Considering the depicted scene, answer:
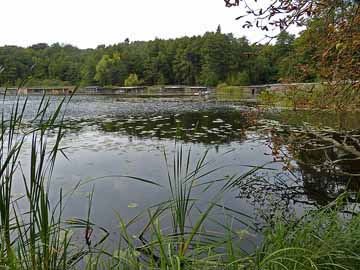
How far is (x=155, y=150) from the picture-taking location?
8852 millimetres

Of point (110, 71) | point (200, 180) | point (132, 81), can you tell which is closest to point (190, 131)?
point (200, 180)

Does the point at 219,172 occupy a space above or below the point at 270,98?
below

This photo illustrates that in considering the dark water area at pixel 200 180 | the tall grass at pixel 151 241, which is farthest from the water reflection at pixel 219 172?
the tall grass at pixel 151 241

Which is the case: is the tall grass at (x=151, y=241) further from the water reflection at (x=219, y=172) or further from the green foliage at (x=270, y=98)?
the green foliage at (x=270, y=98)

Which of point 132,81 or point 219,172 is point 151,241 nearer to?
point 219,172

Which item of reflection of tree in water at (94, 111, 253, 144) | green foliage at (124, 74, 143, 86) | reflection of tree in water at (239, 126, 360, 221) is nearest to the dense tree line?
green foliage at (124, 74, 143, 86)

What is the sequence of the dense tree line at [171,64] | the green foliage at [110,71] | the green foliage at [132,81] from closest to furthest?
the dense tree line at [171,64] < the green foliage at [132,81] < the green foliage at [110,71]

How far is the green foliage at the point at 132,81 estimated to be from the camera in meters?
72.7

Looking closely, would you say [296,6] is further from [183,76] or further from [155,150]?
[183,76]

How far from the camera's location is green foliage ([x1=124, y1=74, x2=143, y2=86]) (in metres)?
72.7

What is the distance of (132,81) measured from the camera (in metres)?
72.7

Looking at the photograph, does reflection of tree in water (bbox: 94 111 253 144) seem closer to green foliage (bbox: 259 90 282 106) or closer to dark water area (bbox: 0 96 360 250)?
dark water area (bbox: 0 96 360 250)

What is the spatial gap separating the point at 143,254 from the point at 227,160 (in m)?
4.74

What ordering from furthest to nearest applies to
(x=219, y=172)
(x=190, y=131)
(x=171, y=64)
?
(x=171, y=64)
(x=190, y=131)
(x=219, y=172)
